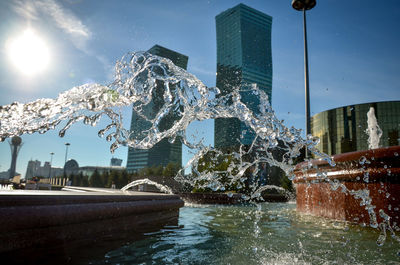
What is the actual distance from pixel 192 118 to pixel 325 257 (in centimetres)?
458

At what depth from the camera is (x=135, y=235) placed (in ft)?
10.4

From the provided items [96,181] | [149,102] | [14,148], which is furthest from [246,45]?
[149,102]

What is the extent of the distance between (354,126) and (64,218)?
57.4 meters

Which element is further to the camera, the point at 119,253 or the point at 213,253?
the point at 213,253

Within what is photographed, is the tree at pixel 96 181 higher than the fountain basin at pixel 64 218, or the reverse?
the fountain basin at pixel 64 218

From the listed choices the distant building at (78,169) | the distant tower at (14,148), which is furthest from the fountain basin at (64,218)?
the distant building at (78,169)

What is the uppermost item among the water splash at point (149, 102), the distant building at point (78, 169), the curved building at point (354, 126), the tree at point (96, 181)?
the curved building at point (354, 126)

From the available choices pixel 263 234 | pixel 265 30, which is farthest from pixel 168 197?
pixel 265 30

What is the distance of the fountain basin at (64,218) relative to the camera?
1934mm

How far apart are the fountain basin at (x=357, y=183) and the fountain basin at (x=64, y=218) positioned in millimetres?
3155

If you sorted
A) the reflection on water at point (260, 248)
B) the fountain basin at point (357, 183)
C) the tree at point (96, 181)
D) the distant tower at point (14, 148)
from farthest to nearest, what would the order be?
the tree at point (96, 181) < the distant tower at point (14, 148) < the fountain basin at point (357, 183) < the reflection on water at point (260, 248)

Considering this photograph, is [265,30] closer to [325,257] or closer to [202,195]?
[202,195]

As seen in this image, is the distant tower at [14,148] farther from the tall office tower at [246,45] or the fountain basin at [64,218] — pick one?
the fountain basin at [64,218]

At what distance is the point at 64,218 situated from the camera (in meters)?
2.27
